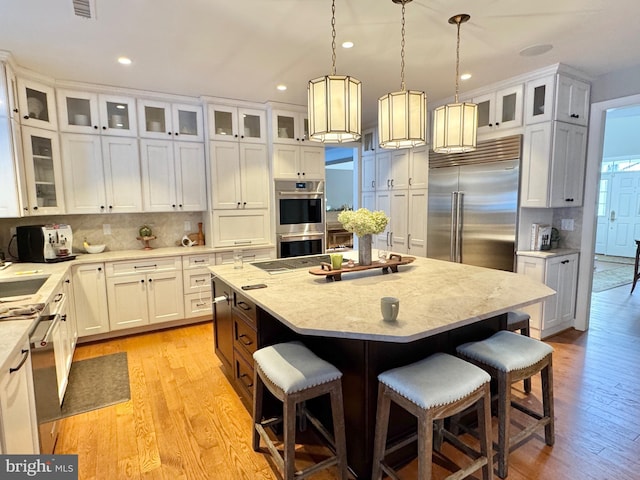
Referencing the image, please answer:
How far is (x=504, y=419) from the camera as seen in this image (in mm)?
1752

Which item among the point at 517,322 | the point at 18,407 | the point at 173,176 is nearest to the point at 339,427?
the point at 18,407

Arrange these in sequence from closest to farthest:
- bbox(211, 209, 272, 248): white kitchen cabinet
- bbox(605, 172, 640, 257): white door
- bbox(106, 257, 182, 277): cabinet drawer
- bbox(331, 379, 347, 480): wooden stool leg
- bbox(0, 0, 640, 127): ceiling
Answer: bbox(331, 379, 347, 480): wooden stool leg, bbox(0, 0, 640, 127): ceiling, bbox(106, 257, 182, 277): cabinet drawer, bbox(211, 209, 272, 248): white kitchen cabinet, bbox(605, 172, 640, 257): white door

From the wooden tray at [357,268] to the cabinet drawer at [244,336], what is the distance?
21.4 inches

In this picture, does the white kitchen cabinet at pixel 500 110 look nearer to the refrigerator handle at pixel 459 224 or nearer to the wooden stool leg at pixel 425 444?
the refrigerator handle at pixel 459 224

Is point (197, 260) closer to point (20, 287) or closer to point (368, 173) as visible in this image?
point (20, 287)

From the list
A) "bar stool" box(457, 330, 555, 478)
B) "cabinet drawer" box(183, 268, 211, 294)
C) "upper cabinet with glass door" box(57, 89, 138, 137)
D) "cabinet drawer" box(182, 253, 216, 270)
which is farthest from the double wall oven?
"bar stool" box(457, 330, 555, 478)

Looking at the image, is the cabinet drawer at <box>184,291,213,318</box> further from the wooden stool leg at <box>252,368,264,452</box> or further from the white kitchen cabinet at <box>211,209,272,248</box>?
the wooden stool leg at <box>252,368,264,452</box>

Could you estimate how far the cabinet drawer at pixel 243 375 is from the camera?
2.32m

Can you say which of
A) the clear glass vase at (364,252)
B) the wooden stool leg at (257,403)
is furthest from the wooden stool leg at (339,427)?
the clear glass vase at (364,252)

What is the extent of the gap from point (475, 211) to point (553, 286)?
1.06m

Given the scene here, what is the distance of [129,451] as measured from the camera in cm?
205

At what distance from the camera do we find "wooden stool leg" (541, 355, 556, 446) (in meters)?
1.95

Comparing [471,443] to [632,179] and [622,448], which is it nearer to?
[622,448]

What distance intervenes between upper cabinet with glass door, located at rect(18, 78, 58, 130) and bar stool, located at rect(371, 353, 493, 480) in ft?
12.1
